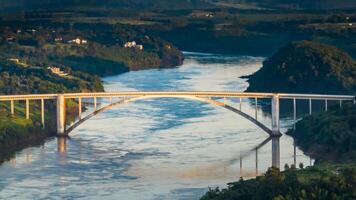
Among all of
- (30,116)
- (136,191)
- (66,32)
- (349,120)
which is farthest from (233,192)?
(66,32)

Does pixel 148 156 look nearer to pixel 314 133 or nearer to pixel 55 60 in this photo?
pixel 314 133

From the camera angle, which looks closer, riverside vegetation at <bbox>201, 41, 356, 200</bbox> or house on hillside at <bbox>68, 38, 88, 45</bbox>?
riverside vegetation at <bbox>201, 41, 356, 200</bbox>

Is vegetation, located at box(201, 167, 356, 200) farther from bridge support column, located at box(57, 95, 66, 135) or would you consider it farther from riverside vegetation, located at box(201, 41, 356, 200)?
bridge support column, located at box(57, 95, 66, 135)

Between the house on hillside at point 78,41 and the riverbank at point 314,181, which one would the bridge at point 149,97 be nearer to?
the riverbank at point 314,181

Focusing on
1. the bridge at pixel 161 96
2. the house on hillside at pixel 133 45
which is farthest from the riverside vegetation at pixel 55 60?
the bridge at pixel 161 96

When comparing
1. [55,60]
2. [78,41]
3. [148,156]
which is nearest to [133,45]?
[78,41]

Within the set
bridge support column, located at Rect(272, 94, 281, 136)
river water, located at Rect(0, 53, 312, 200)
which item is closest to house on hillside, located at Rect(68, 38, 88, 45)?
river water, located at Rect(0, 53, 312, 200)

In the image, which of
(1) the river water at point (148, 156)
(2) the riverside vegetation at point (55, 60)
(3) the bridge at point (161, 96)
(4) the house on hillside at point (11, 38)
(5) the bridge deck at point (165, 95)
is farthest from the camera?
(4) the house on hillside at point (11, 38)
